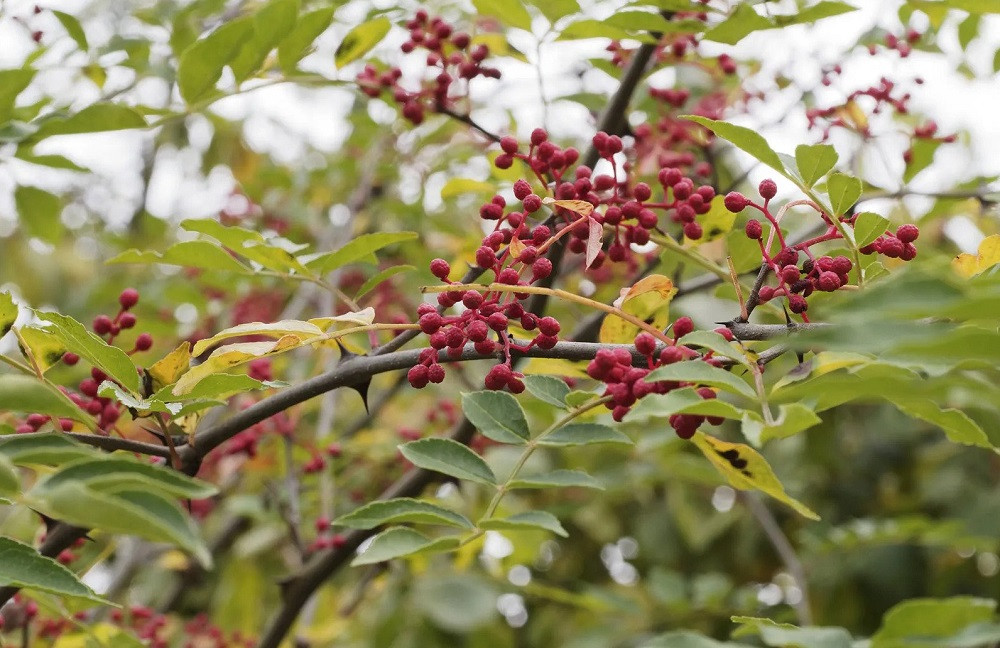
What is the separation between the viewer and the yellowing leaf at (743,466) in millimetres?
991

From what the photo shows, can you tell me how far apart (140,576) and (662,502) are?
2095 millimetres

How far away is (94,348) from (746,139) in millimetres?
794

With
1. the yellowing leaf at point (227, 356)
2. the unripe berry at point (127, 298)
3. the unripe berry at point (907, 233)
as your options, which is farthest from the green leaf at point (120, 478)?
the unripe berry at point (907, 233)

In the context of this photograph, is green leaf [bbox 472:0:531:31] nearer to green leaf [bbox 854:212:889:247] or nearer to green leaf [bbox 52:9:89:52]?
green leaf [bbox 854:212:889:247]

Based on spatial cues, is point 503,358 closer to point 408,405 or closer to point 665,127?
point 665,127

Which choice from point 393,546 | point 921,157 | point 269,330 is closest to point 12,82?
point 269,330

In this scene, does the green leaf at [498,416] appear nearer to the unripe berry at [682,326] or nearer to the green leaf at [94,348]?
the unripe berry at [682,326]

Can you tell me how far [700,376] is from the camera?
0.86m

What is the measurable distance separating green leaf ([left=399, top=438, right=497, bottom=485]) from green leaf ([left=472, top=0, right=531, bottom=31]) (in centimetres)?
81

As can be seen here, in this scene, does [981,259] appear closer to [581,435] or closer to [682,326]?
[682,326]

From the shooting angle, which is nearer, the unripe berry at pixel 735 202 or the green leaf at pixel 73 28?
the unripe berry at pixel 735 202

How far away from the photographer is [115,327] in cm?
149

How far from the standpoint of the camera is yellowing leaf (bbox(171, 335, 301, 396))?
102 centimetres

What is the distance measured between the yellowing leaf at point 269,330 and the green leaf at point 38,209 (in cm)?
113
